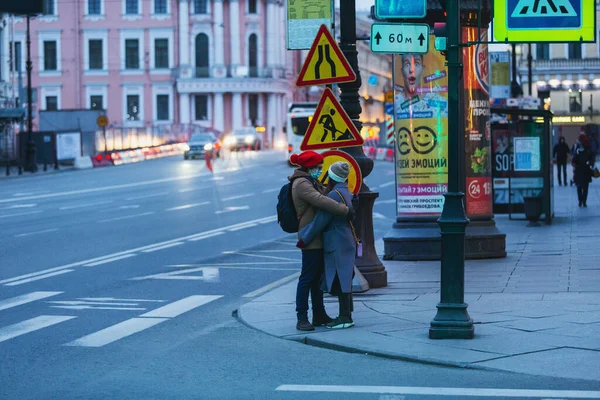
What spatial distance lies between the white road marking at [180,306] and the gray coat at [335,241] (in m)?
2.16

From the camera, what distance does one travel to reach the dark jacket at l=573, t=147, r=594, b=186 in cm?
2964

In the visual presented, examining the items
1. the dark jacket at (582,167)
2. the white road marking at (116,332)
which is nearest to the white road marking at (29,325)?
the white road marking at (116,332)

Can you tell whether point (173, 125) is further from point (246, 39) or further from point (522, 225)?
point (522, 225)

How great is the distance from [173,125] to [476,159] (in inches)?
3188

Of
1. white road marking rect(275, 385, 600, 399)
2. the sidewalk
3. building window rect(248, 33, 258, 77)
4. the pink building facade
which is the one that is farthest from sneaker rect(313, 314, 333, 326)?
building window rect(248, 33, 258, 77)

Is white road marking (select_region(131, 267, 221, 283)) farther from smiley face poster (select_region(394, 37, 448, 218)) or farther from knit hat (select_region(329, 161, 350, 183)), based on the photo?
knit hat (select_region(329, 161, 350, 183))

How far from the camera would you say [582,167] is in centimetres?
2991

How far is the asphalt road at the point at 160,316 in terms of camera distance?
8.85 m

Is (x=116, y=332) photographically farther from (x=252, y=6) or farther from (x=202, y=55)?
(x=252, y=6)

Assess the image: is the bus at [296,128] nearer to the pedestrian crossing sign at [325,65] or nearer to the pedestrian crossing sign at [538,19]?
the pedestrian crossing sign at [325,65]

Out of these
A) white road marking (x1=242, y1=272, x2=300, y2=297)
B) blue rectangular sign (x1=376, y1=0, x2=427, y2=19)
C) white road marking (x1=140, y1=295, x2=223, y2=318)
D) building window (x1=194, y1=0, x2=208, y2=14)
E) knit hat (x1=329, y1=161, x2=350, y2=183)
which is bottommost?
white road marking (x1=242, y1=272, x2=300, y2=297)

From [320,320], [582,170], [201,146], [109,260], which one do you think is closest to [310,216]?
[320,320]

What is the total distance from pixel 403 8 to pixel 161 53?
93725mm

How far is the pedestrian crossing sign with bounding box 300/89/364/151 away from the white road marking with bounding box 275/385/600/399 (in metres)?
4.27
